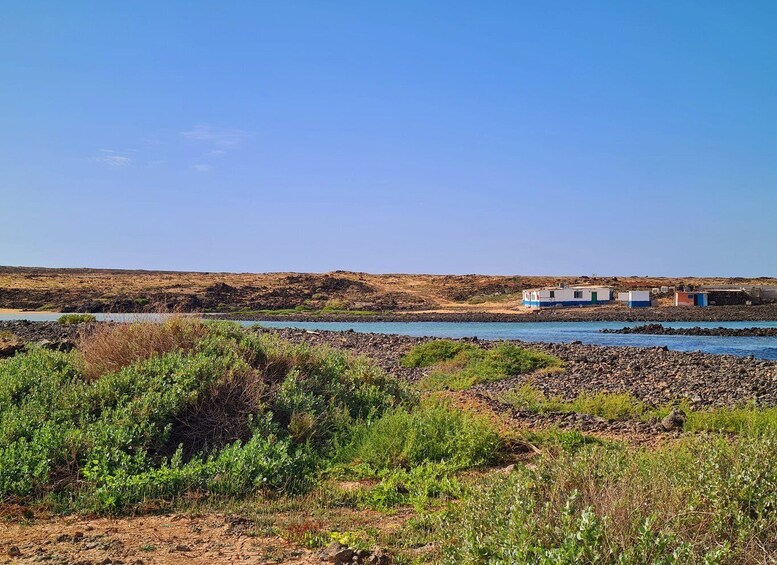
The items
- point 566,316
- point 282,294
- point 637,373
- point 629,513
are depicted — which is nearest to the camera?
point 629,513

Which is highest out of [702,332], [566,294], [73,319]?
[566,294]

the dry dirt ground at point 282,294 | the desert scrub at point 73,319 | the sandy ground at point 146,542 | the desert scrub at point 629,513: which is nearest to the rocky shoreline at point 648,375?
the desert scrub at point 629,513

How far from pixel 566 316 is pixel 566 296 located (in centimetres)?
1052

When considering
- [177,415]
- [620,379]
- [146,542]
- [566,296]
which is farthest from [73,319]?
[566,296]

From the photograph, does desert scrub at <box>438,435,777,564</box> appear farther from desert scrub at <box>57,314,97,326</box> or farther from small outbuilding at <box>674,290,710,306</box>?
small outbuilding at <box>674,290,710,306</box>

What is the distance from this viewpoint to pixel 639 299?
214ft

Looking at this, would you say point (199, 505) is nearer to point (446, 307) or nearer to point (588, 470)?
point (588, 470)

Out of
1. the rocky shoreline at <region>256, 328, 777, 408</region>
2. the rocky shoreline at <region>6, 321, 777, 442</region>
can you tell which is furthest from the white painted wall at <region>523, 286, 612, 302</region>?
the rocky shoreline at <region>6, 321, 777, 442</region>

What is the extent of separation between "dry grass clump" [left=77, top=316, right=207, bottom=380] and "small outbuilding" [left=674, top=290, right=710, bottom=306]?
204 feet

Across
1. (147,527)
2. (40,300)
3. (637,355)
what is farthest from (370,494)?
(40,300)

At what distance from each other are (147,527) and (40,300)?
60214mm

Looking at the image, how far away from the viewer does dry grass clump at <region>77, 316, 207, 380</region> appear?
31.8 feet

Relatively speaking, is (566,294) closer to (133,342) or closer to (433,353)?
(433,353)

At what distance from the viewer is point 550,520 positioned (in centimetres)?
434
